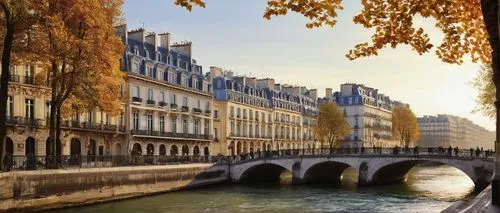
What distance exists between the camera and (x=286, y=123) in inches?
3807

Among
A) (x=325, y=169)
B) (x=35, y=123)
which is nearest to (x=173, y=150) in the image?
(x=325, y=169)

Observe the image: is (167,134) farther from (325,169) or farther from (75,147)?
(325,169)

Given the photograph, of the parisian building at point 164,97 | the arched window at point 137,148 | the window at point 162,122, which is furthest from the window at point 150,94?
the arched window at point 137,148

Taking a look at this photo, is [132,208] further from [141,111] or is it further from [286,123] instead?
[286,123]

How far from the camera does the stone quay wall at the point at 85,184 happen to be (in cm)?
3028

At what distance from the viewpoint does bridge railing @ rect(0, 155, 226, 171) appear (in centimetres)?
3250

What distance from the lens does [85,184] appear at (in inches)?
1422

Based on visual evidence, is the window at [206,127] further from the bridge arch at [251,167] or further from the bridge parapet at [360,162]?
the bridge arch at [251,167]

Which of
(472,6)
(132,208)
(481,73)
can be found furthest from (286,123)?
(472,6)

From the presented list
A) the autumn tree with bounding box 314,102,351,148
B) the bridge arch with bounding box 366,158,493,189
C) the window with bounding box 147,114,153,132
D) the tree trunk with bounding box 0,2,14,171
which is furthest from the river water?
the autumn tree with bounding box 314,102,351,148

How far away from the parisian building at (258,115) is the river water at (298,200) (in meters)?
25.8

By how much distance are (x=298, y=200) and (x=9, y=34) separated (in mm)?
21874

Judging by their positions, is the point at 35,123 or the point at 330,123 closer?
the point at 35,123

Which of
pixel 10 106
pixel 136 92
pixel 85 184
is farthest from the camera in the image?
pixel 136 92
